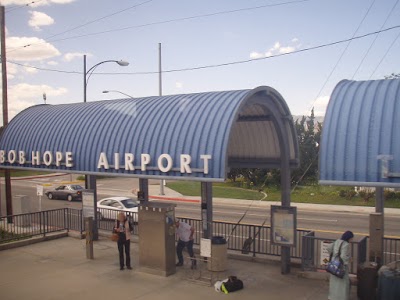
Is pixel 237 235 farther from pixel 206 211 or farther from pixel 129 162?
pixel 129 162

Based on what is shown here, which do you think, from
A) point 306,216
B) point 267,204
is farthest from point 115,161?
point 267,204

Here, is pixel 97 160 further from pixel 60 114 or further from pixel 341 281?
pixel 341 281

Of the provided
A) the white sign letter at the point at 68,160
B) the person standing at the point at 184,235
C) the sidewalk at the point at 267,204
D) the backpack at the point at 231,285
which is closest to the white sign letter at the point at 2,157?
the white sign letter at the point at 68,160

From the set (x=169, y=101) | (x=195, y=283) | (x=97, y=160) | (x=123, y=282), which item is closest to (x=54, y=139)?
(x=97, y=160)

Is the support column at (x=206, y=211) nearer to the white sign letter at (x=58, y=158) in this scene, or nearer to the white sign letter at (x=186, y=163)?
the white sign letter at (x=186, y=163)

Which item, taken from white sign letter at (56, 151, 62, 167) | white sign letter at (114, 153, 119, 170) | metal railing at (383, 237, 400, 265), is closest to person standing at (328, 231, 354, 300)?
metal railing at (383, 237, 400, 265)

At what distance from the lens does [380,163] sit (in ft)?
31.3

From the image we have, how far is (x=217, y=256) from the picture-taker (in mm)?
12852

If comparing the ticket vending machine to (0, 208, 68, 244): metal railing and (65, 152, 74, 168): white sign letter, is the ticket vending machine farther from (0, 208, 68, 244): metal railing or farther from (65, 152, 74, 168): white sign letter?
(0, 208, 68, 244): metal railing

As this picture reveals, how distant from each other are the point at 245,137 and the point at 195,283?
5.62 meters

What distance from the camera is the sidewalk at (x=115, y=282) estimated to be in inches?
454

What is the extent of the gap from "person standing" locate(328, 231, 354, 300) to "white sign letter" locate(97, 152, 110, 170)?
722cm

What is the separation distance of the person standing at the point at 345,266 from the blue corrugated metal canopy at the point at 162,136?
3165 millimetres

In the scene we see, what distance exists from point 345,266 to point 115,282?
6500mm
